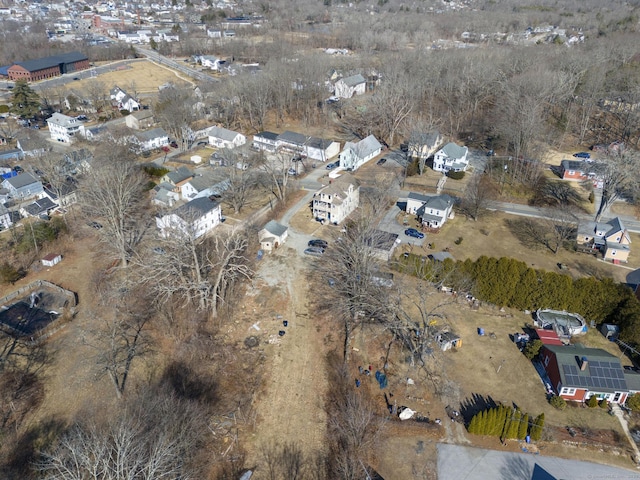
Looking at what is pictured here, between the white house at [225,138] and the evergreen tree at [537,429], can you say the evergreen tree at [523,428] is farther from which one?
the white house at [225,138]

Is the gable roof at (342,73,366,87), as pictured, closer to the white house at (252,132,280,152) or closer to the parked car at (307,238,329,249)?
the white house at (252,132,280,152)

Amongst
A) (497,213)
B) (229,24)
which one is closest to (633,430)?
(497,213)

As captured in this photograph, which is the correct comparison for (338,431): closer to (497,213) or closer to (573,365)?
A: (573,365)

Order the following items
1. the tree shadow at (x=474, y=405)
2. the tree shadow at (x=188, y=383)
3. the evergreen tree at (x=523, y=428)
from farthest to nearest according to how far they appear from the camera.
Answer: the tree shadow at (x=188, y=383)
the tree shadow at (x=474, y=405)
the evergreen tree at (x=523, y=428)

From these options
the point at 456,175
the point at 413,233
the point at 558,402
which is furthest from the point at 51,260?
the point at 456,175

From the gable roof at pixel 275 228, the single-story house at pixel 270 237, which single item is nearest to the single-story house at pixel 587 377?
the single-story house at pixel 270 237

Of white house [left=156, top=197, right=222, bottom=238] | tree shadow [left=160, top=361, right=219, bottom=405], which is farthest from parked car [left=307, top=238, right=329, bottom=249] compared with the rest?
tree shadow [left=160, top=361, right=219, bottom=405]

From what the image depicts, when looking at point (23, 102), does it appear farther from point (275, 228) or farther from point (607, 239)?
point (607, 239)
